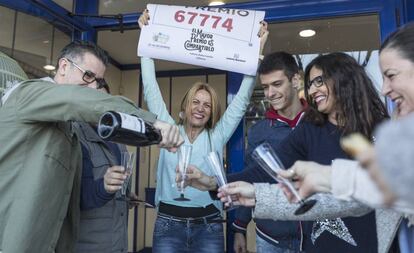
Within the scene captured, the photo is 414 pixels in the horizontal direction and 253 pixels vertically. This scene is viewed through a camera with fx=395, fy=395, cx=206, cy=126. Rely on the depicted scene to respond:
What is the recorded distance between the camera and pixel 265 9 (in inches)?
97.1

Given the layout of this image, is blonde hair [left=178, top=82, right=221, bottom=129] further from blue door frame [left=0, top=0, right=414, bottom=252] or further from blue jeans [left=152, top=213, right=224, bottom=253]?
blue jeans [left=152, top=213, right=224, bottom=253]

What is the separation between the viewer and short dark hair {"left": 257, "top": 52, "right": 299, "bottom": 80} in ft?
7.09

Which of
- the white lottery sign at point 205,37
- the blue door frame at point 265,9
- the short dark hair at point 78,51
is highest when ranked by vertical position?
the blue door frame at point 265,9

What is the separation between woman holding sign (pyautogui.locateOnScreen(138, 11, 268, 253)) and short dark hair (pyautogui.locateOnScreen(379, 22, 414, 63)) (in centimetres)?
109

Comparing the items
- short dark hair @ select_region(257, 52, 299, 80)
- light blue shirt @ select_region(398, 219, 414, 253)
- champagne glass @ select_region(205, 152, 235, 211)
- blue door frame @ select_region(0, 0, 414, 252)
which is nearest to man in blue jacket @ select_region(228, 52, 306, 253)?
short dark hair @ select_region(257, 52, 299, 80)

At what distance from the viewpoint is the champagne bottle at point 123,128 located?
1129mm

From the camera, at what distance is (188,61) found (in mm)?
2242

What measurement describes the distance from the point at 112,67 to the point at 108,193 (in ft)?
10.5

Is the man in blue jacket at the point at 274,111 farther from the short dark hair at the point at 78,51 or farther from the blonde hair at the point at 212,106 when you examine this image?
the short dark hair at the point at 78,51

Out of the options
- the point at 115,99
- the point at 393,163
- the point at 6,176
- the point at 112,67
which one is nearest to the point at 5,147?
the point at 6,176

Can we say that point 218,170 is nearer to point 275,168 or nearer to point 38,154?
point 275,168

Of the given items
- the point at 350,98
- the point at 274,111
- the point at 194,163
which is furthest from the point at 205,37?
the point at 350,98

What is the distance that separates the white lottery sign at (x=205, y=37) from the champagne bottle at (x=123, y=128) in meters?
1.07

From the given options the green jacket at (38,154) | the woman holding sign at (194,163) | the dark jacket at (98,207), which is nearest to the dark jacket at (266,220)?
the woman holding sign at (194,163)
